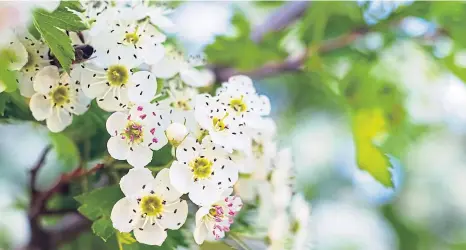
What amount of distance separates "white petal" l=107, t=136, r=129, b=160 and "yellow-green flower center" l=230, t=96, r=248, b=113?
0.26ft

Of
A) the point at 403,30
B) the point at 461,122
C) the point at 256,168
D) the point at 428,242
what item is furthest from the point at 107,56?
the point at 461,122

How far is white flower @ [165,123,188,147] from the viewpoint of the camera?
1.33 ft

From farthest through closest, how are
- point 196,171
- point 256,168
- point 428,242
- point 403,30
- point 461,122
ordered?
point 461,122, point 428,242, point 403,30, point 256,168, point 196,171

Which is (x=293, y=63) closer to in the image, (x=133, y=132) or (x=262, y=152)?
(x=262, y=152)

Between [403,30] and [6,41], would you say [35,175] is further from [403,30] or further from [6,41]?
[403,30]

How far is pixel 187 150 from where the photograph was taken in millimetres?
412

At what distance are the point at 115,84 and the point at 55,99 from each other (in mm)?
45

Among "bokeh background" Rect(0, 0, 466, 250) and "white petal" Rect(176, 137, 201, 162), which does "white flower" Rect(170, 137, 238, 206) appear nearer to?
"white petal" Rect(176, 137, 201, 162)

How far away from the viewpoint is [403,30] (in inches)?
31.0

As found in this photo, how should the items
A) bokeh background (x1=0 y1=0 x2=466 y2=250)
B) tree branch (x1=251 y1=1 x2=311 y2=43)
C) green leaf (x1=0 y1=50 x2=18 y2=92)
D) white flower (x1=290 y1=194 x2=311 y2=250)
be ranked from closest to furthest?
green leaf (x1=0 y1=50 x2=18 y2=92) → white flower (x1=290 y1=194 x2=311 y2=250) → bokeh background (x1=0 y1=0 x2=466 y2=250) → tree branch (x1=251 y1=1 x2=311 y2=43)

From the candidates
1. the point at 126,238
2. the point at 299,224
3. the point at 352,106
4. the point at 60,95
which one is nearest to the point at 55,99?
the point at 60,95

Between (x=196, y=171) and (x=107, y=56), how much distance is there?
0.10 m

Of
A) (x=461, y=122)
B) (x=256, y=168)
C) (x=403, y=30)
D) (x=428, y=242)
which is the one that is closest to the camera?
(x=256, y=168)

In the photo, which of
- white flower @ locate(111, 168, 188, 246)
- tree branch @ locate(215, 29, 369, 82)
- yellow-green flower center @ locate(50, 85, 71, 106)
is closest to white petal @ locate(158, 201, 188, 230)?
white flower @ locate(111, 168, 188, 246)
